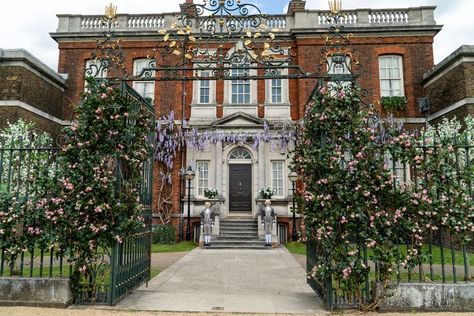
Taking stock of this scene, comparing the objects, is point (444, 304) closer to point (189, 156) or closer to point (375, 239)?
point (375, 239)

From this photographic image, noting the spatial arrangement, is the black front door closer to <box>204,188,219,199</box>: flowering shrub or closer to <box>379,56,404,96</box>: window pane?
<box>204,188,219,199</box>: flowering shrub

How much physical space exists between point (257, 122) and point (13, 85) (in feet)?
31.8

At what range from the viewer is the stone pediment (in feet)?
51.8

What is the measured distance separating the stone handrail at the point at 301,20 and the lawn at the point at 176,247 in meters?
9.69

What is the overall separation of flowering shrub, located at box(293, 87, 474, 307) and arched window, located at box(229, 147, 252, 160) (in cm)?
1101

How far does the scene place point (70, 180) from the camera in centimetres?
512

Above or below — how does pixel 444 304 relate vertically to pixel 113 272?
below

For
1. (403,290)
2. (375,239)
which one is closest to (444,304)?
(403,290)

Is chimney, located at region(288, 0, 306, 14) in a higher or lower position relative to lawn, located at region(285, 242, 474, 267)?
higher

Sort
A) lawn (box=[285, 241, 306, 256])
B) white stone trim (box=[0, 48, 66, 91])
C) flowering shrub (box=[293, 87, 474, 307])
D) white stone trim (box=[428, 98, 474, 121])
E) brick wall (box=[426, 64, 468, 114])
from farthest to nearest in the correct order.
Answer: white stone trim (box=[0, 48, 66, 91])
brick wall (box=[426, 64, 468, 114])
white stone trim (box=[428, 98, 474, 121])
lawn (box=[285, 241, 306, 256])
flowering shrub (box=[293, 87, 474, 307])

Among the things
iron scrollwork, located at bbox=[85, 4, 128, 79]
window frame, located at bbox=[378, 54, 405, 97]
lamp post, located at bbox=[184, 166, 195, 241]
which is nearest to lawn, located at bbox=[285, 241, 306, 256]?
lamp post, located at bbox=[184, 166, 195, 241]

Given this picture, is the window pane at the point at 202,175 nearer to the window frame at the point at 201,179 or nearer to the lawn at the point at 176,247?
the window frame at the point at 201,179

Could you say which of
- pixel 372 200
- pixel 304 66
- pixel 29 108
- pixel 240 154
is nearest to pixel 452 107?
pixel 304 66

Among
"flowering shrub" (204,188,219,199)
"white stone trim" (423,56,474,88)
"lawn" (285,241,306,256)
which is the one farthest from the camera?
"flowering shrub" (204,188,219,199)
